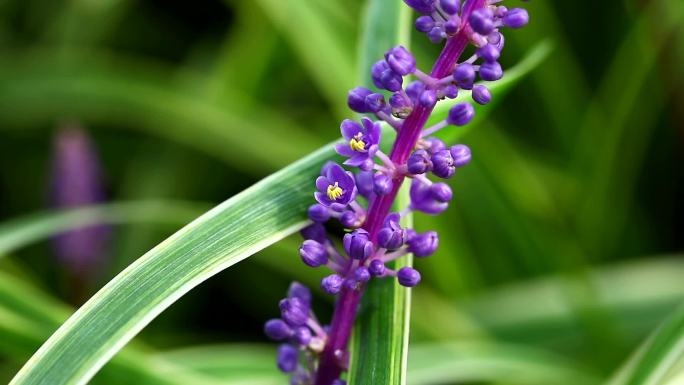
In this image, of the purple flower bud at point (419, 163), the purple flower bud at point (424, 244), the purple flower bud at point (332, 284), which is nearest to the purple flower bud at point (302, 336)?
the purple flower bud at point (332, 284)

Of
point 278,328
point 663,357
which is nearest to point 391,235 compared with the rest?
point 278,328

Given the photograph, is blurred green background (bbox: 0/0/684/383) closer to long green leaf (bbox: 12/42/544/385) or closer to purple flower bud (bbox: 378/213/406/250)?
long green leaf (bbox: 12/42/544/385)

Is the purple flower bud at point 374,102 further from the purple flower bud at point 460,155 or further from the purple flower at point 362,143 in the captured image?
the purple flower bud at point 460,155

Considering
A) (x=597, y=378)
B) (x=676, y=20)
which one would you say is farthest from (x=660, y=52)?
(x=597, y=378)

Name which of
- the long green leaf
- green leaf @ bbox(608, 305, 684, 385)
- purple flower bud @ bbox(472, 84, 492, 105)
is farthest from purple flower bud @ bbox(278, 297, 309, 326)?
green leaf @ bbox(608, 305, 684, 385)

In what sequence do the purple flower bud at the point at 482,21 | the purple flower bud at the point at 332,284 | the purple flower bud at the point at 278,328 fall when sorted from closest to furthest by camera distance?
the purple flower bud at the point at 482,21, the purple flower bud at the point at 332,284, the purple flower bud at the point at 278,328

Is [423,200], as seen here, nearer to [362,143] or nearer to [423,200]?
[423,200]

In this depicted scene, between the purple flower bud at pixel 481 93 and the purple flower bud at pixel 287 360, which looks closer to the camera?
the purple flower bud at pixel 481 93
